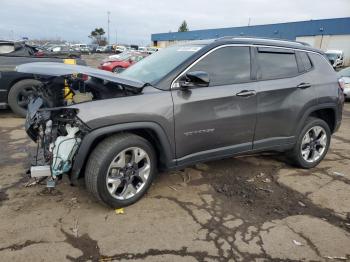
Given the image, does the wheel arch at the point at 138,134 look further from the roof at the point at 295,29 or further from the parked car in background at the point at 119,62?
the roof at the point at 295,29

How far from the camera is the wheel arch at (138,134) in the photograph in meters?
3.25

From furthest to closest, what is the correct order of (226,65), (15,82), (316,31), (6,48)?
(316,31) < (6,48) < (15,82) < (226,65)

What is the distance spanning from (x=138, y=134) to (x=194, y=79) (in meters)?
0.84

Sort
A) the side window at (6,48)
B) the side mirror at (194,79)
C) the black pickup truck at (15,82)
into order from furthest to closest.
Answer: the side window at (6,48) → the black pickup truck at (15,82) → the side mirror at (194,79)

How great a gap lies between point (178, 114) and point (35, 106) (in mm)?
1685

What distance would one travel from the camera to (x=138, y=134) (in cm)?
369

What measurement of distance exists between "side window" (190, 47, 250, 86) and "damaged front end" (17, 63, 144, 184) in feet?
2.85

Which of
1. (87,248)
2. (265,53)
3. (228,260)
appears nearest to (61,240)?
(87,248)

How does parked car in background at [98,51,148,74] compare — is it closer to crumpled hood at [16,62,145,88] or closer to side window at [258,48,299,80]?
side window at [258,48,299,80]

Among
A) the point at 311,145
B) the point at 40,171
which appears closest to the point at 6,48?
the point at 40,171

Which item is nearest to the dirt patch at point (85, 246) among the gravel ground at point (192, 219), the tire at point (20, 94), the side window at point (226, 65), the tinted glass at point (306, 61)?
the gravel ground at point (192, 219)

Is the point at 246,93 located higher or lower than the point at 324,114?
higher

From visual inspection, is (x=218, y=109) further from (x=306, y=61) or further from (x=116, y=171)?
(x=306, y=61)

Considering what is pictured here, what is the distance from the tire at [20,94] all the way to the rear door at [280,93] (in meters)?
5.04
